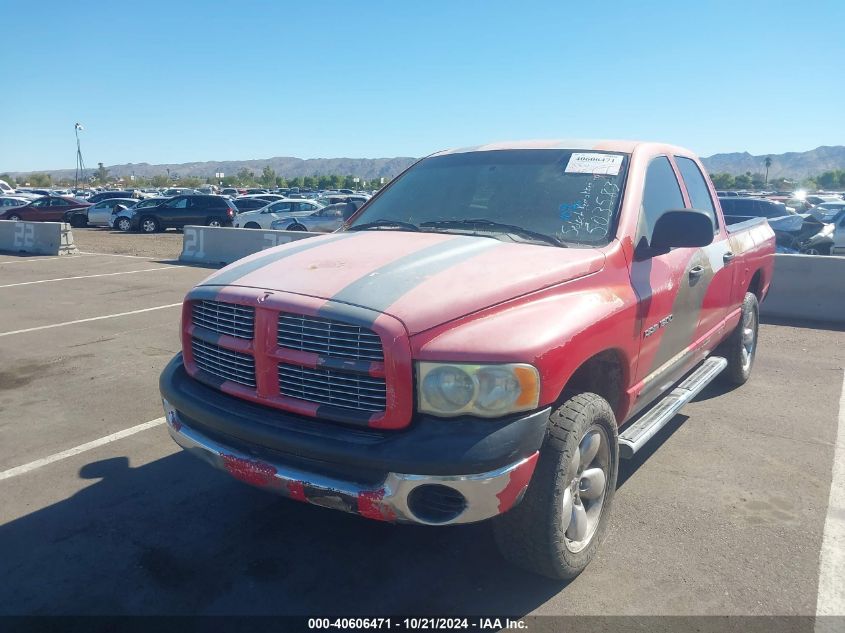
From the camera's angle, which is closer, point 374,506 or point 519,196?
point 374,506

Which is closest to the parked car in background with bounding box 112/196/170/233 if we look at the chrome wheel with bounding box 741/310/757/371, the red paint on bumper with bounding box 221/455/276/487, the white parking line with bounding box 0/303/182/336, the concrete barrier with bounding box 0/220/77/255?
the concrete barrier with bounding box 0/220/77/255

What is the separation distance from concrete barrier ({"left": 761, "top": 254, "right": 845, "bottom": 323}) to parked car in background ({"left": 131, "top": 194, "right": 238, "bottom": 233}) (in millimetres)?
21880

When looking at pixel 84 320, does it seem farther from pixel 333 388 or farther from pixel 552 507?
pixel 552 507

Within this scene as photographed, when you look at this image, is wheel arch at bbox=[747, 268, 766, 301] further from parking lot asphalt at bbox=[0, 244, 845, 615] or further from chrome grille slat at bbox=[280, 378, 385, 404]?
chrome grille slat at bbox=[280, 378, 385, 404]

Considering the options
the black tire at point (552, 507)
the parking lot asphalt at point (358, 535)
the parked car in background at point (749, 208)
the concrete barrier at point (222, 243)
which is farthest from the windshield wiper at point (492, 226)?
the parked car in background at point (749, 208)

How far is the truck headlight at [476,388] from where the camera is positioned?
271cm

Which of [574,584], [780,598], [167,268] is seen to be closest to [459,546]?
[574,584]

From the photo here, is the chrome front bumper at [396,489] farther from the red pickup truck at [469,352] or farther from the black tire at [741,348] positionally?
the black tire at [741,348]

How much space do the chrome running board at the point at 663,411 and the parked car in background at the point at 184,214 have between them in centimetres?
2483

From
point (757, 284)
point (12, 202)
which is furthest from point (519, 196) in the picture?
point (12, 202)

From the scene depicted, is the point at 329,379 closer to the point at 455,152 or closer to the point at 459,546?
the point at 459,546

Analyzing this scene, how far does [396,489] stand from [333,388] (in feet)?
1.70

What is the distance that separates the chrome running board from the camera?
3.58 meters

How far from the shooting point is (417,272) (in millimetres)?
3135
